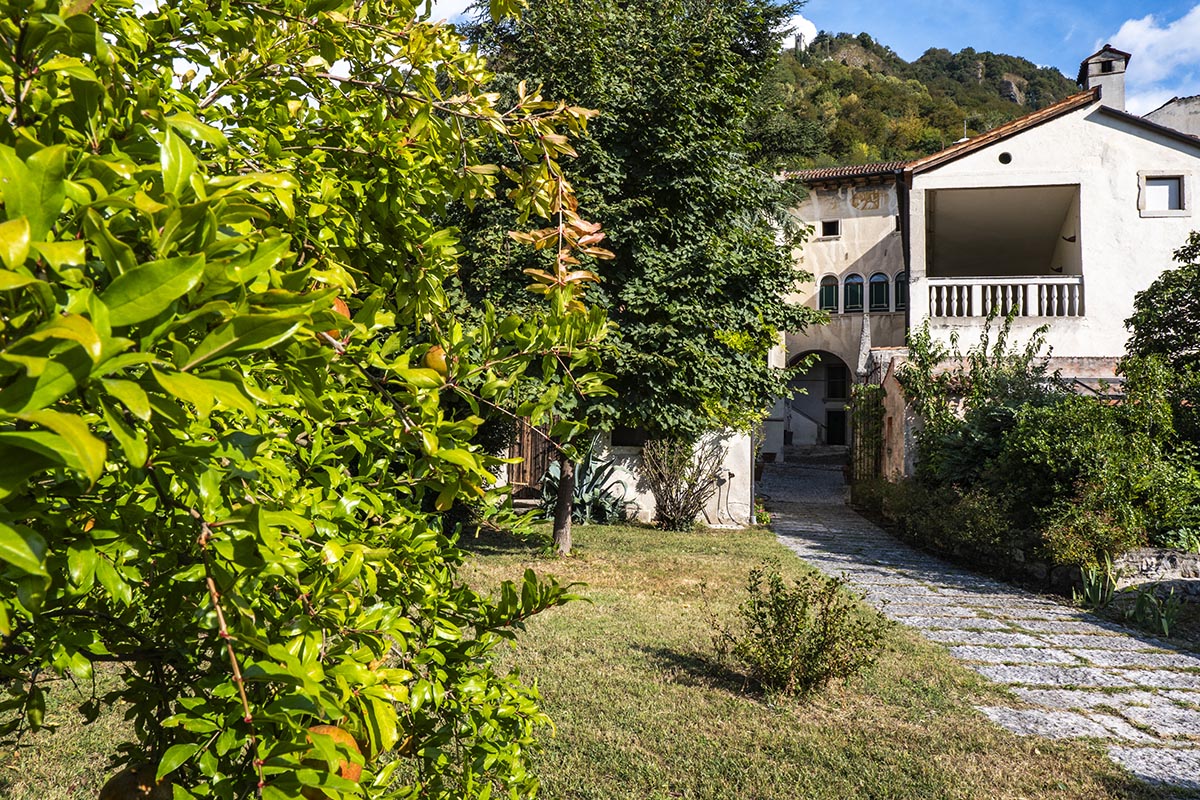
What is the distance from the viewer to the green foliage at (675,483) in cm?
1037

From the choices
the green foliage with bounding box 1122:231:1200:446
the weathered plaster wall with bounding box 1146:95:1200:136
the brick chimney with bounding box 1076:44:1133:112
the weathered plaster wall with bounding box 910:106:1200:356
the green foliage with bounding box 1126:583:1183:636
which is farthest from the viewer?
the weathered plaster wall with bounding box 1146:95:1200:136

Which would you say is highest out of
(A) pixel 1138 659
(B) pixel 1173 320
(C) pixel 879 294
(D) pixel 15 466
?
(C) pixel 879 294

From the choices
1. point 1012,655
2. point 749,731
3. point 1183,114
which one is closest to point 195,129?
point 749,731

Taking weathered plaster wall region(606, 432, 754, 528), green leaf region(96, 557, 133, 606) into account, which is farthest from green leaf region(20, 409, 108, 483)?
weathered plaster wall region(606, 432, 754, 528)

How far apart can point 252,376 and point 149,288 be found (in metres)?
0.54

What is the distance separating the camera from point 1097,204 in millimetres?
12734

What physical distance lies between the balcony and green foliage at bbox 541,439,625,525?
20.0ft

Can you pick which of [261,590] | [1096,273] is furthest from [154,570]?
[1096,273]

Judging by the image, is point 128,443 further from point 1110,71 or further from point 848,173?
point 848,173

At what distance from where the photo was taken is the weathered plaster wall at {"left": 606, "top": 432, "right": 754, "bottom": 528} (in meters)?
10.8

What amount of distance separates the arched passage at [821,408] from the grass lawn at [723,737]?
21064 mm

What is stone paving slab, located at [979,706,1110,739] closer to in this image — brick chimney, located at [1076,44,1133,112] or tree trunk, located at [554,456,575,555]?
tree trunk, located at [554,456,575,555]

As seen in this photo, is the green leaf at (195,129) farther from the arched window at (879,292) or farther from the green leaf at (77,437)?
the arched window at (879,292)

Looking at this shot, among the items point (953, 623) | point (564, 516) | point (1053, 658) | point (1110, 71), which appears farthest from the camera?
point (1110, 71)
